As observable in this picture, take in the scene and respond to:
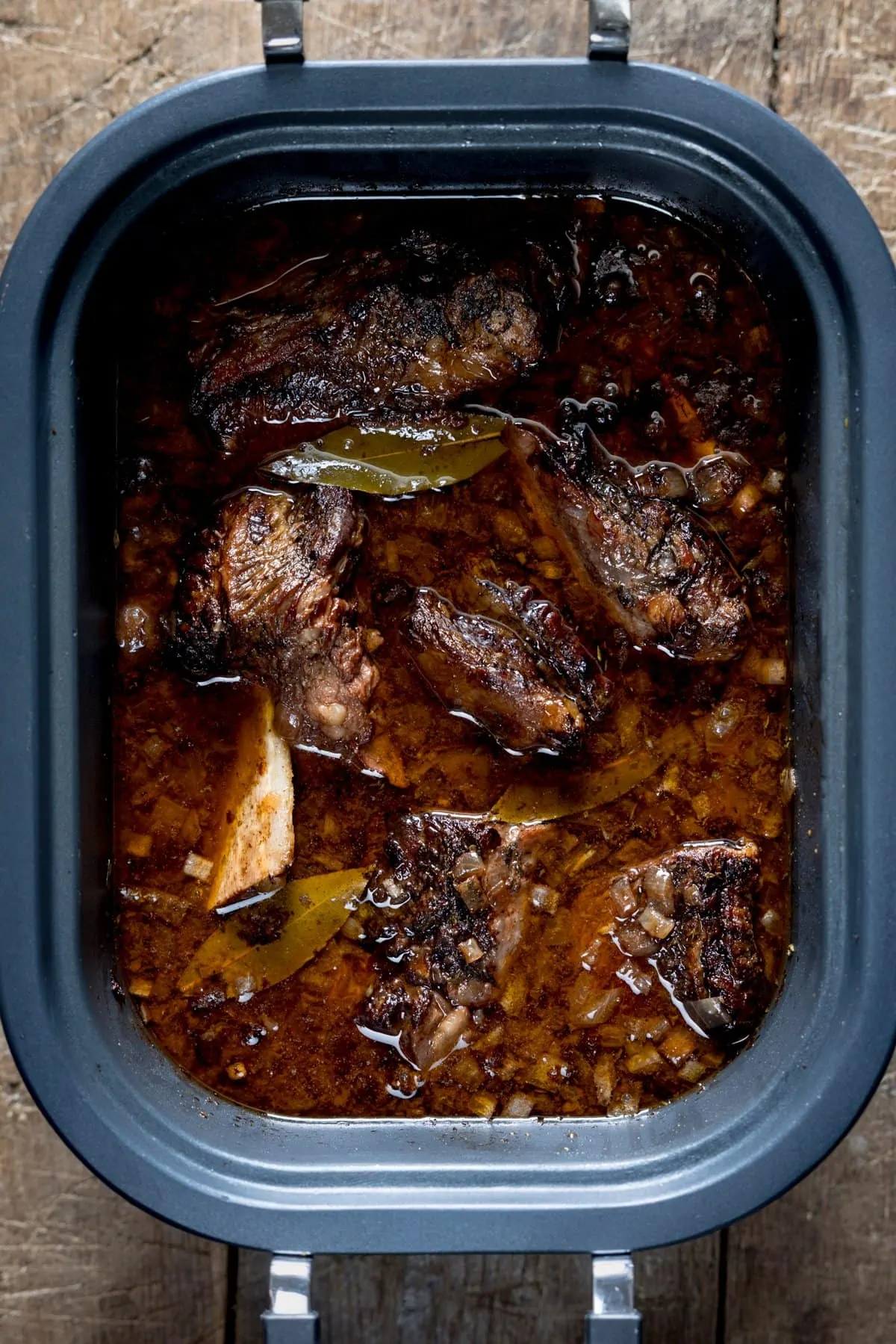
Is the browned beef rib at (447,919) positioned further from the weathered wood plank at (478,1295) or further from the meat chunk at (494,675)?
the weathered wood plank at (478,1295)

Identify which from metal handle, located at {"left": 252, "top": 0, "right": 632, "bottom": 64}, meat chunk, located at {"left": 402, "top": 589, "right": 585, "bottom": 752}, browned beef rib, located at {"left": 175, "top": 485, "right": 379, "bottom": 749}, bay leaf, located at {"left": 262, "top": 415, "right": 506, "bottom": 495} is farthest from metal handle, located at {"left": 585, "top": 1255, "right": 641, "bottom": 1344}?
metal handle, located at {"left": 252, "top": 0, "right": 632, "bottom": 64}

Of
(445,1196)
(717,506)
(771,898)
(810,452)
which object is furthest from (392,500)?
(445,1196)

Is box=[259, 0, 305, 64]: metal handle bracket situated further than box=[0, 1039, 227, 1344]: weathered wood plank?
No

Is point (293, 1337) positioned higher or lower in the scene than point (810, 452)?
lower

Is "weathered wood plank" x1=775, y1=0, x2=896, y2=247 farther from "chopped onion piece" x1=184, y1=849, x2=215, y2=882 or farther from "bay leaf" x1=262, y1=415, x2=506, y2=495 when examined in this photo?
"chopped onion piece" x1=184, y1=849, x2=215, y2=882

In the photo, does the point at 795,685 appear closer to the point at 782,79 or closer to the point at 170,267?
the point at 782,79
